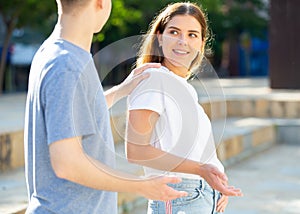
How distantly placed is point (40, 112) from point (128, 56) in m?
0.52

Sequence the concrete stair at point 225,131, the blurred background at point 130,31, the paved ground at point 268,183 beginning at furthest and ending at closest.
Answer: the blurred background at point 130,31 → the paved ground at point 268,183 → the concrete stair at point 225,131

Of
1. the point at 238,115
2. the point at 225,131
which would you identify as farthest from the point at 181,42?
the point at 238,115

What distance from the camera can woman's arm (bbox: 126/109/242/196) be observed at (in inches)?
67.2

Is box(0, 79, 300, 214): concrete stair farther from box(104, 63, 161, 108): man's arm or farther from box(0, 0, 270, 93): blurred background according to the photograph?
box(0, 0, 270, 93): blurred background

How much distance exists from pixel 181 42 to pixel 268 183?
Result: 370cm

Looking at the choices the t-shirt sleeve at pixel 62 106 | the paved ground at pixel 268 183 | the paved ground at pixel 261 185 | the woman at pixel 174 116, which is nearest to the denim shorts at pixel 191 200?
the woman at pixel 174 116

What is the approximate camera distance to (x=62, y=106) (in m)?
1.31

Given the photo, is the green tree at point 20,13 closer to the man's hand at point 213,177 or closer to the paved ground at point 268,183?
the paved ground at point 268,183

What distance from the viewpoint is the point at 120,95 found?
187 centimetres

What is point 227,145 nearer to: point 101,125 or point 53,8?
point 101,125

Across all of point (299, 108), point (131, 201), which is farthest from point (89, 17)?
point (299, 108)

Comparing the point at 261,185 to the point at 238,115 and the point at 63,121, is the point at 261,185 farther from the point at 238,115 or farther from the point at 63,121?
the point at 63,121

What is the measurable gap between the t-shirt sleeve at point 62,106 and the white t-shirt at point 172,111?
17.0 inches

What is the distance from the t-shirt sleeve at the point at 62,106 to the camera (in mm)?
1309
